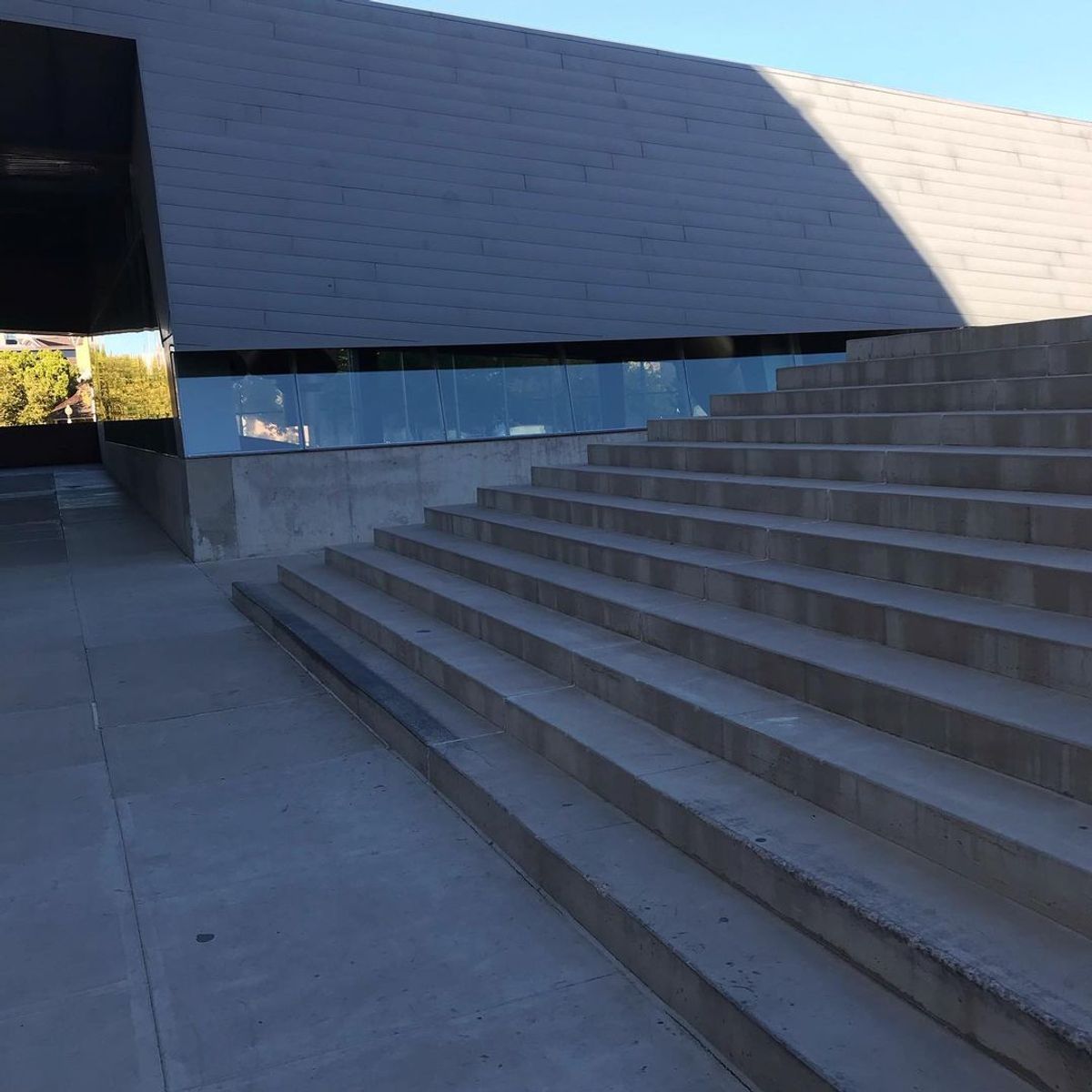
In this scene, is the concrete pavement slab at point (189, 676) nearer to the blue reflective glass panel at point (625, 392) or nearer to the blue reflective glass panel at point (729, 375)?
the blue reflective glass panel at point (625, 392)

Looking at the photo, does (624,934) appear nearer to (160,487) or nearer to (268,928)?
(268,928)

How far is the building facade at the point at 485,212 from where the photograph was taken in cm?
1300

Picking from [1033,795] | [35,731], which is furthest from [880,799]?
[35,731]

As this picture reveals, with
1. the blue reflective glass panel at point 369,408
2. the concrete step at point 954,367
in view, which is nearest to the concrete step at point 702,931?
the concrete step at point 954,367

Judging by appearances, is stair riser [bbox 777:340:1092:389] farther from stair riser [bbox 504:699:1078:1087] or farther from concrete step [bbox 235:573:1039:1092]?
stair riser [bbox 504:699:1078:1087]

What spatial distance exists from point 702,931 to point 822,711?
1312 mm

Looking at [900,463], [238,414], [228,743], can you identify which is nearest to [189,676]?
[228,743]

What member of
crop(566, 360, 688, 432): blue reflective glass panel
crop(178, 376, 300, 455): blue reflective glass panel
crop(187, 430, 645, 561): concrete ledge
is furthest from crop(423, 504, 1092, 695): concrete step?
crop(566, 360, 688, 432): blue reflective glass panel

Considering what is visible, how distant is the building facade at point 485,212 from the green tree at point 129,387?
72 cm

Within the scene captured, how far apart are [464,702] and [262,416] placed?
27.8ft

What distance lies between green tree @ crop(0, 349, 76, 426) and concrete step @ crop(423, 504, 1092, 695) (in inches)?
2776

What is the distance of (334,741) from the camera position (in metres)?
6.35

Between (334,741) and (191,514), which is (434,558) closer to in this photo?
(334,741)

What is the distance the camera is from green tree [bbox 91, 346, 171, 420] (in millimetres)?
15770
